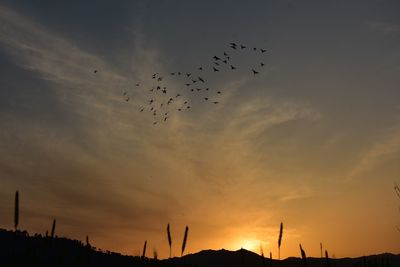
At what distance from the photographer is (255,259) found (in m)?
82.7

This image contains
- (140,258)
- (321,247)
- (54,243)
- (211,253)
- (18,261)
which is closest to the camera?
(54,243)

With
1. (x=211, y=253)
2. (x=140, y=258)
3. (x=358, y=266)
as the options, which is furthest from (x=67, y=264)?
(x=211, y=253)

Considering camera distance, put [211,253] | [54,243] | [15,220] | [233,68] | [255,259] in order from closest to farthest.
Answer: [15,220] → [54,243] → [233,68] → [255,259] → [211,253]

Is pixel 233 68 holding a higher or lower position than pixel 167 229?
higher

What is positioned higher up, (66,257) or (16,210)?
(66,257)

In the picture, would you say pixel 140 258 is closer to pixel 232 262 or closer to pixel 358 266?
pixel 358 266

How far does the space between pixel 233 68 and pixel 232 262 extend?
60.8m

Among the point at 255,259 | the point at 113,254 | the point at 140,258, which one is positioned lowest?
the point at 140,258

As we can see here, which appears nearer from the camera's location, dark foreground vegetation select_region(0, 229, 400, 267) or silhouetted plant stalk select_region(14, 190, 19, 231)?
silhouetted plant stalk select_region(14, 190, 19, 231)

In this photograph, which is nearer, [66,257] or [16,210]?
[16,210]

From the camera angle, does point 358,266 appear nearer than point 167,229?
No

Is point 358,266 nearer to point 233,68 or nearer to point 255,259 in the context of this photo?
point 233,68

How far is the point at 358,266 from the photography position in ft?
47.6

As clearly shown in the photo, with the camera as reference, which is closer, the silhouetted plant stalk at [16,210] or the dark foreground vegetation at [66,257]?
the silhouetted plant stalk at [16,210]
